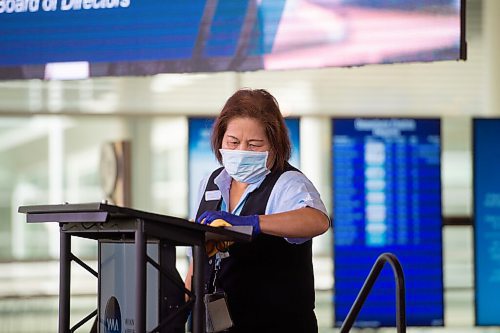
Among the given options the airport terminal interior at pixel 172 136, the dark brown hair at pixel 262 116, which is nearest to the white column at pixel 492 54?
the airport terminal interior at pixel 172 136

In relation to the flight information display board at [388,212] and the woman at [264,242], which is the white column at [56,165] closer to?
the flight information display board at [388,212]

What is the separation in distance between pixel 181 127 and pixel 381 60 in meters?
2.22

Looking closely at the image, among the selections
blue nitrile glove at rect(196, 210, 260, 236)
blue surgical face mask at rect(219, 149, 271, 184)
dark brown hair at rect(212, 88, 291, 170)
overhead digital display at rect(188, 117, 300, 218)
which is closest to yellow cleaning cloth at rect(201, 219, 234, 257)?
blue nitrile glove at rect(196, 210, 260, 236)

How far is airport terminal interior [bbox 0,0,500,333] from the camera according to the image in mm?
7016

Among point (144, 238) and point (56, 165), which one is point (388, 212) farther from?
point (144, 238)

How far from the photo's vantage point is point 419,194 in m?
6.47

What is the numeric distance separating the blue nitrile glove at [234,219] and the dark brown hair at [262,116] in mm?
323

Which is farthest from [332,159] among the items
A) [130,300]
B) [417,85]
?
[130,300]

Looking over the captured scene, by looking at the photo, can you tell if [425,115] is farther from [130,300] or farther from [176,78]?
[130,300]

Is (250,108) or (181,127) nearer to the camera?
(250,108)

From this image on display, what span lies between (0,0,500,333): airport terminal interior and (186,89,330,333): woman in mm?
3735

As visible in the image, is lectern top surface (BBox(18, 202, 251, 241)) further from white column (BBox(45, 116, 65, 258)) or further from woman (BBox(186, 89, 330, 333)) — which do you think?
white column (BBox(45, 116, 65, 258))

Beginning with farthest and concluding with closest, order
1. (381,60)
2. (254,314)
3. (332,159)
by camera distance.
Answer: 1. (332,159)
2. (381,60)
3. (254,314)

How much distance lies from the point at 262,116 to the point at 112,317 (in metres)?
0.74
